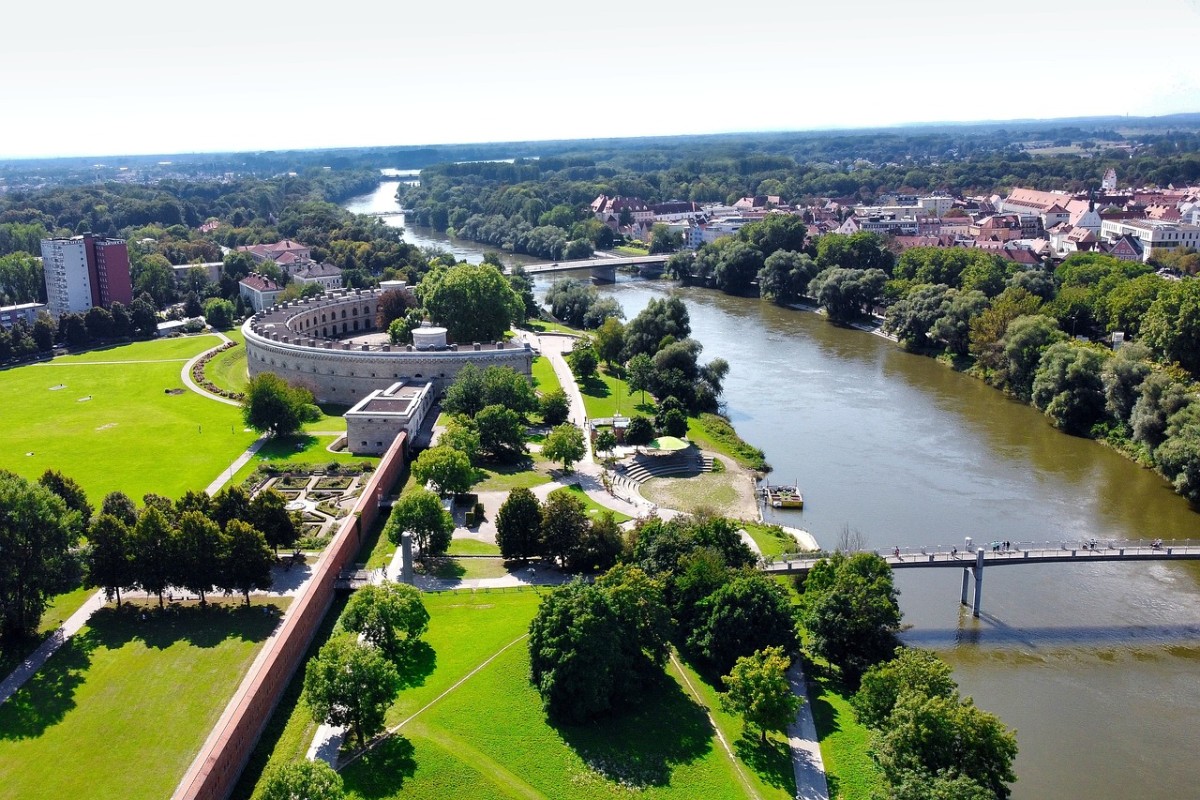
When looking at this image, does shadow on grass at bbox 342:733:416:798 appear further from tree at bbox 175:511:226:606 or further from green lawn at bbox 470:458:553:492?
green lawn at bbox 470:458:553:492

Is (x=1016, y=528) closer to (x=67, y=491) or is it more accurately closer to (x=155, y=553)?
(x=155, y=553)

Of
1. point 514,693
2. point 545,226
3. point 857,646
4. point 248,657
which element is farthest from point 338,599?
point 545,226

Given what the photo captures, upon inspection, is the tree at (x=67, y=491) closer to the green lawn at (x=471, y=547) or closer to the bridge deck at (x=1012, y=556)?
the green lawn at (x=471, y=547)

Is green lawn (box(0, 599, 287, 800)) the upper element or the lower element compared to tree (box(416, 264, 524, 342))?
lower

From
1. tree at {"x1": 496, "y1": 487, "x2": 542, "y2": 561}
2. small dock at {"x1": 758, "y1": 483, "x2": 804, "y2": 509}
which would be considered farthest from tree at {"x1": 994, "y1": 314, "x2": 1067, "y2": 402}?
tree at {"x1": 496, "y1": 487, "x2": 542, "y2": 561}

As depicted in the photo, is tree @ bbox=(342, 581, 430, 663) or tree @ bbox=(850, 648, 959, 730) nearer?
tree @ bbox=(850, 648, 959, 730)

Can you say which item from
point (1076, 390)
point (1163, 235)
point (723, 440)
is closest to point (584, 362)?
point (723, 440)

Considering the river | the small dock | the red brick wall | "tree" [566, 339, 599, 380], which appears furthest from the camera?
"tree" [566, 339, 599, 380]

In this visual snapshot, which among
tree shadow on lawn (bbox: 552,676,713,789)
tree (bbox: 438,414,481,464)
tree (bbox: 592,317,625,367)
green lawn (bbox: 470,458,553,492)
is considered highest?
tree (bbox: 592,317,625,367)
